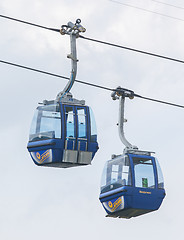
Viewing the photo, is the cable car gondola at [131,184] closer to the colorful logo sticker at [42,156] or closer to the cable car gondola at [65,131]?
the cable car gondola at [65,131]

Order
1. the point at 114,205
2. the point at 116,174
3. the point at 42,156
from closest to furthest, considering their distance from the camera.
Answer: the point at 42,156
the point at 114,205
the point at 116,174

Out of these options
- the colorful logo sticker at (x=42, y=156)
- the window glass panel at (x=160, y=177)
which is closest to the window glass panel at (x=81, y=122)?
the colorful logo sticker at (x=42, y=156)

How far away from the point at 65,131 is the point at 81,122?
814mm

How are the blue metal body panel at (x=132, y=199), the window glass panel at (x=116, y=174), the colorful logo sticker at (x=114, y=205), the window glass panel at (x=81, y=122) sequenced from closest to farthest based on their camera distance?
1. the blue metal body panel at (x=132, y=199)
2. the colorful logo sticker at (x=114, y=205)
3. the window glass panel at (x=116, y=174)
4. the window glass panel at (x=81, y=122)

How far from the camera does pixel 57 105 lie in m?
26.4

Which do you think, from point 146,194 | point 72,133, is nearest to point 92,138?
point 72,133

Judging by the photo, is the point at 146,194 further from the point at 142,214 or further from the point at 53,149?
the point at 53,149

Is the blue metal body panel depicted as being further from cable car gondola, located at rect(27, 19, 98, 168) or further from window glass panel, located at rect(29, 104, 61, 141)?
window glass panel, located at rect(29, 104, 61, 141)

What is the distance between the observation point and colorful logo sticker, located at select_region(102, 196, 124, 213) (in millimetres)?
26237

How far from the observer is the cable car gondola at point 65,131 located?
26.2m

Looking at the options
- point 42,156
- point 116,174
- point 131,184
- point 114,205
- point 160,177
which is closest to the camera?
point 131,184

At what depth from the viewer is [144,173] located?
26812 mm

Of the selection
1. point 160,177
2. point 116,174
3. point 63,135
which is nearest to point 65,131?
point 63,135

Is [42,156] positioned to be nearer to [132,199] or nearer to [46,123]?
[46,123]
